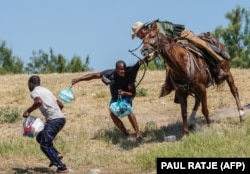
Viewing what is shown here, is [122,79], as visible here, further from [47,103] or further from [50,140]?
[50,140]

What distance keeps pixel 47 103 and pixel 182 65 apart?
8.97 feet

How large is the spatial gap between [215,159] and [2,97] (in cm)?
986

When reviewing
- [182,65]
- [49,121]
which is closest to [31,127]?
[49,121]

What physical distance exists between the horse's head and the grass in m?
1.54

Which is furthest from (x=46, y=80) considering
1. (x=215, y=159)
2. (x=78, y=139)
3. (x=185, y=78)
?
(x=215, y=159)

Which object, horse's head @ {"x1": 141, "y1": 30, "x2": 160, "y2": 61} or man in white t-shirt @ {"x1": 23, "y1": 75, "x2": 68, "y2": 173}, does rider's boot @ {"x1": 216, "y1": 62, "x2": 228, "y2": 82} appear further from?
man in white t-shirt @ {"x1": 23, "y1": 75, "x2": 68, "y2": 173}

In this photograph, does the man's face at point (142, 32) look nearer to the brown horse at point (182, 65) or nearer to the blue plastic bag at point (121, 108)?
the brown horse at point (182, 65)

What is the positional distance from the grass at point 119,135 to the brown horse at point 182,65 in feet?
2.52

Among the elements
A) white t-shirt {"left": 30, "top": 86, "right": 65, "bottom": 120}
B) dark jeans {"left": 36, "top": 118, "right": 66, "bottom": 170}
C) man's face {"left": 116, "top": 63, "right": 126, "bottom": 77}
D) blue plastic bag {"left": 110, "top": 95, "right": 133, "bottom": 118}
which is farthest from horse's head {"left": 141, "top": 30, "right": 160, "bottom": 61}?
dark jeans {"left": 36, "top": 118, "right": 66, "bottom": 170}

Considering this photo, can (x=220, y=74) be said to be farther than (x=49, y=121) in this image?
Yes

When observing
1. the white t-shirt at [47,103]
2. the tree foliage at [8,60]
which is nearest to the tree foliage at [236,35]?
the tree foliage at [8,60]

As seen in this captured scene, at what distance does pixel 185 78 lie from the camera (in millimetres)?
10742

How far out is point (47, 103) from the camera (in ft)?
30.0

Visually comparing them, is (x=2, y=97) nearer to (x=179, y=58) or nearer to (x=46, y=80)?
(x=46, y=80)
